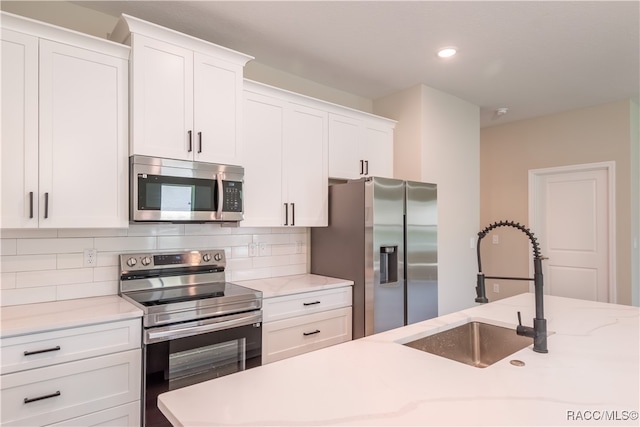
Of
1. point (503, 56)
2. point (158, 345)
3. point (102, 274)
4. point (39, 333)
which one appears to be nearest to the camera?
point (39, 333)

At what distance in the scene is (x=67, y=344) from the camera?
1667mm

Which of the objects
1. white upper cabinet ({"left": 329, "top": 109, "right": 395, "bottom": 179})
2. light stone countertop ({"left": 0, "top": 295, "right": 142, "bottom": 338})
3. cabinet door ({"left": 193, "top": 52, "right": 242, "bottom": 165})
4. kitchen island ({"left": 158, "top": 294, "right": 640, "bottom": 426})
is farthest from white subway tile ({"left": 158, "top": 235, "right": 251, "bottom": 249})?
kitchen island ({"left": 158, "top": 294, "right": 640, "bottom": 426})

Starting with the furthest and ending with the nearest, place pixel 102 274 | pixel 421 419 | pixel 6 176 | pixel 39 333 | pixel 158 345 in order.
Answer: pixel 102 274, pixel 158 345, pixel 6 176, pixel 39 333, pixel 421 419

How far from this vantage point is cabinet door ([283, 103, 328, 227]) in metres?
2.87

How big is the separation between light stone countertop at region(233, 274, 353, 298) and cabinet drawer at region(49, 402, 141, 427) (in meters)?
0.89

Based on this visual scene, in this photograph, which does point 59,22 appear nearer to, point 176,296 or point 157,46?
point 157,46

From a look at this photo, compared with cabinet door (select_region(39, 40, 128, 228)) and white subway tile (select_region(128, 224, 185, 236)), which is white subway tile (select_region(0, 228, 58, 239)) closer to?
cabinet door (select_region(39, 40, 128, 228))

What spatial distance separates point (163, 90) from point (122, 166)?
502 millimetres

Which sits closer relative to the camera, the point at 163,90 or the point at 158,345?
the point at 158,345

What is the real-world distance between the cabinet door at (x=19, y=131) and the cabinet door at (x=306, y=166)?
1.53m

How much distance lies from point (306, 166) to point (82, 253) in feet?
5.36

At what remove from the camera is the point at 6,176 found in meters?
1.75

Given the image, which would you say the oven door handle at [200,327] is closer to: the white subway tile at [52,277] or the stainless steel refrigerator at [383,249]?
the white subway tile at [52,277]

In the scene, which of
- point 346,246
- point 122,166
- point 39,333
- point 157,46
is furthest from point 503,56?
point 39,333
